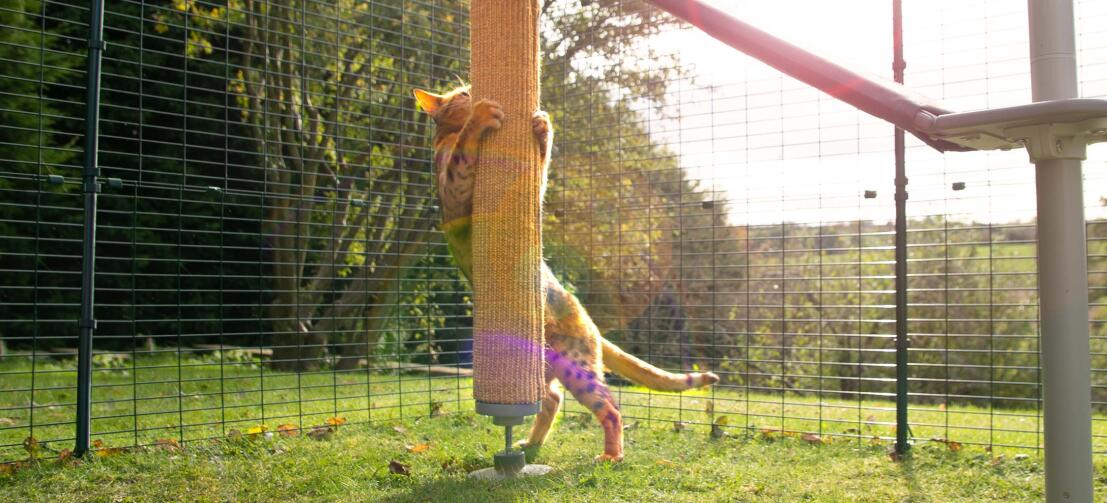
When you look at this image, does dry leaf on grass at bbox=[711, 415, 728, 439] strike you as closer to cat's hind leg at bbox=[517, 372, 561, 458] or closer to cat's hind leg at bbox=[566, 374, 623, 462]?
cat's hind leg at bbox=[566, 374, 623, 462]

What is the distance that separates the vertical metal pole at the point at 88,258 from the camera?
3715 millimetres

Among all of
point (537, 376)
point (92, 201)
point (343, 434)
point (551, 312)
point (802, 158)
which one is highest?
point (802, 158)

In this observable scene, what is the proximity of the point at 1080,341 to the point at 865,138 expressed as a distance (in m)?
3.38

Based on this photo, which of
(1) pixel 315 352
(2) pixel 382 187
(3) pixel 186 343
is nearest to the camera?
(1) pixel 315 352

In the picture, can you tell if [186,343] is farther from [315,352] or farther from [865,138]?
[865,138]

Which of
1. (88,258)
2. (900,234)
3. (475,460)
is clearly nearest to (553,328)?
(475,460)

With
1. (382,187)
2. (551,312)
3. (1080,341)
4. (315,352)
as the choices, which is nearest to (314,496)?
(551,312)

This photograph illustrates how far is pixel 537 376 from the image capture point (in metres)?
3.25

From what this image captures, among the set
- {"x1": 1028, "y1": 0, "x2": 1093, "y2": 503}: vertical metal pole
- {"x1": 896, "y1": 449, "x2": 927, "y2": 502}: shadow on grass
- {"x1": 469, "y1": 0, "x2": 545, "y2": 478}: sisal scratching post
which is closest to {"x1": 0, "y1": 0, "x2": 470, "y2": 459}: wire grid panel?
{"x1": 469, "y1": 0, "x2": 545, "y2": 478}: sisal scratching post

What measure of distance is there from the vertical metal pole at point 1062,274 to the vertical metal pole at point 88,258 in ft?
13.3

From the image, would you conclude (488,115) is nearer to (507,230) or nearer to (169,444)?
(507,230)

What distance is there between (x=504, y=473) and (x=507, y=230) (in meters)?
1.17

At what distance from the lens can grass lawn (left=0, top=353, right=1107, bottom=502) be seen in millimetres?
3178

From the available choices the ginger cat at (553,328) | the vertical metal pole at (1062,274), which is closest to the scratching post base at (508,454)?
the ginger cat at (553,328)
